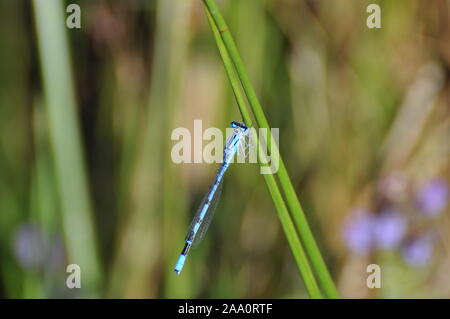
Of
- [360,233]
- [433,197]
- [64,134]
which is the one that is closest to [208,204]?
[64,134]

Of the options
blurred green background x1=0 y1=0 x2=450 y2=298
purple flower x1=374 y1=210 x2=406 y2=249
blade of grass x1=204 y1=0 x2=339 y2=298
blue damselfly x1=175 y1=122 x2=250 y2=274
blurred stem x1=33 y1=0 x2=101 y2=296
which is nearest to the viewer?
blade of grass x1=204 y1=0 x2=339 y2=298

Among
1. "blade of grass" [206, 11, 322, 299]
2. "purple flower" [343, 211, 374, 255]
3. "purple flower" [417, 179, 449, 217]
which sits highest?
"blade of grass" [206, 11, 322, 299]

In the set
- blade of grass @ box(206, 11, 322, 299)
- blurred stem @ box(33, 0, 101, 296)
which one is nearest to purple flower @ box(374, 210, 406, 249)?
blurred stem @ box(33, 0, 101, 296)

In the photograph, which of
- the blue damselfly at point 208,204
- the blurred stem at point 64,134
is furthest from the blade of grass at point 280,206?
the blurred stem at point 64,134

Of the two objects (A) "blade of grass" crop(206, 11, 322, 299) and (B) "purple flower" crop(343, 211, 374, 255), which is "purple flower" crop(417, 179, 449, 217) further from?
(A) "blade of grass" crop(206, 11, 322, 299)

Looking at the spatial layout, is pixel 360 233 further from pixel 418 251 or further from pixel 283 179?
pixel 283 179
